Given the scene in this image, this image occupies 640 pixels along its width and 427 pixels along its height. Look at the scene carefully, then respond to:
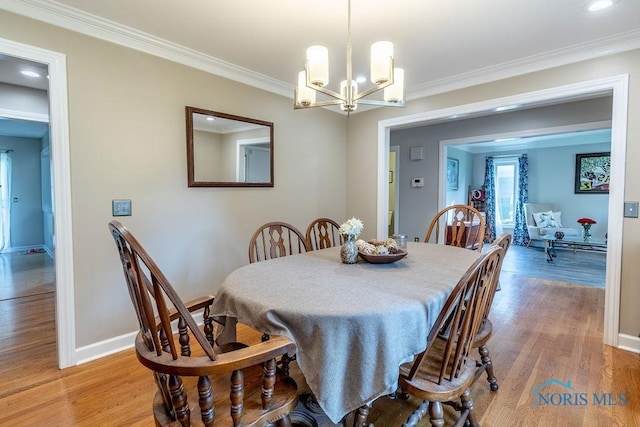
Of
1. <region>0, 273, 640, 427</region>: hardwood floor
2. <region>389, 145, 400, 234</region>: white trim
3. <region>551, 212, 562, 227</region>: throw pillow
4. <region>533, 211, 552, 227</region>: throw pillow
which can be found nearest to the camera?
A: <region>0, 273, 640, 427</region>: hardwood floor

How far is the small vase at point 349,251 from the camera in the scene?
1904 mm

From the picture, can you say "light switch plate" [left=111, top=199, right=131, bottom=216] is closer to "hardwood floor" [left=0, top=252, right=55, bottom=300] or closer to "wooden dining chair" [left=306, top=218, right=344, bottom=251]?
"wooden dining chair" [left=306, top=218, right=344, bottom=251]

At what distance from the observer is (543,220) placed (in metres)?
6.66

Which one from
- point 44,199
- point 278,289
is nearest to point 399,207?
point 278,289

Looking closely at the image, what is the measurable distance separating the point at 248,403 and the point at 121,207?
1.82 meters

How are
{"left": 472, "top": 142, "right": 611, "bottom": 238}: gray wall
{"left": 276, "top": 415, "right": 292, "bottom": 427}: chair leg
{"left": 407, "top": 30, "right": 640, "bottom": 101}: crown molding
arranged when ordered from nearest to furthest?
{"left": 276, "top": 415, "right": 292, "bottom": 427}: chair leg → {"left": 407, "top": 30, "right": 640, "bottom": 101}: crown molding → {"left": 472, "top": 142, "right": 611, "bottom": 238}: gray wall

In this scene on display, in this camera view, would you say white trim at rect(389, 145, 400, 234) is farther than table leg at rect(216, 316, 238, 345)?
Yes

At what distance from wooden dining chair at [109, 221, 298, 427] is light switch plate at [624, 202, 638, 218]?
108 inches

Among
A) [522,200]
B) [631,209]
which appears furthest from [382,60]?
[522,200]

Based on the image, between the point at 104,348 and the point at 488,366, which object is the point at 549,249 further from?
the point at 104,348

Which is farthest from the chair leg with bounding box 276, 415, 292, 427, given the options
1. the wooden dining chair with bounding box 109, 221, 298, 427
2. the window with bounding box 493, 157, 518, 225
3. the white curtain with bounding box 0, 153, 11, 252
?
the window with bounding box 493, 157, 518, 225

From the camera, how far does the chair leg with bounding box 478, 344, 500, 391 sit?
183 centimetres

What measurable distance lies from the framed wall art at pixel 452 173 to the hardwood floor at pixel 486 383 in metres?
4.26

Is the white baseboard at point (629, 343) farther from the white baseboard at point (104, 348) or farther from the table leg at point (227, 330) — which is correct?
the white baseboard at point (104, 348)
